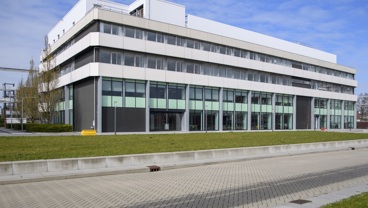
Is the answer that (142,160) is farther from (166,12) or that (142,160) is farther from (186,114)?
(166,12)

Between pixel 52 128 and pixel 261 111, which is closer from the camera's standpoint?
pixel 52 128

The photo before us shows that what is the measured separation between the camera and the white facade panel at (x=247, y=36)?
61169 mm

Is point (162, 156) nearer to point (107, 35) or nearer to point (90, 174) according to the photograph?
point (90, 174)

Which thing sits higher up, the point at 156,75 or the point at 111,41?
the point at 111,41

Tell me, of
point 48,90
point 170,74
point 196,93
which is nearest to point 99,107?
point 170,74

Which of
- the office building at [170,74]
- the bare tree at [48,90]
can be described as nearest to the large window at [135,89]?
the office building at [170,74]

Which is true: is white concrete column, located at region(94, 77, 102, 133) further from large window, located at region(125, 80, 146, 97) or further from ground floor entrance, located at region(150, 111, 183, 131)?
ground floor entrance, located at region(150, 111, 183, 131)

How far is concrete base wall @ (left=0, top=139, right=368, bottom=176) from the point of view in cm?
1270

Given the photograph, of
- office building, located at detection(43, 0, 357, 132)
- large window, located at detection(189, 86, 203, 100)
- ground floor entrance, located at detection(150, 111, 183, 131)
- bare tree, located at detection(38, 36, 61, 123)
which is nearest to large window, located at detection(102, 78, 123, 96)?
office building, located at detection(43, 0, 357, 132)

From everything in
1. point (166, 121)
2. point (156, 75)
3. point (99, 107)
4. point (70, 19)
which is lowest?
point (166, 121)

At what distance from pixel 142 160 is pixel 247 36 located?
5823 centimetres

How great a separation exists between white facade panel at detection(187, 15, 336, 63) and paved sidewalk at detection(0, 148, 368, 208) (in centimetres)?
4878

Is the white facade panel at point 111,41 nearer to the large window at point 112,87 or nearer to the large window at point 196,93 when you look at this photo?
the large window at point 112,87

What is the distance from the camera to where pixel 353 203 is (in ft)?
24.7
